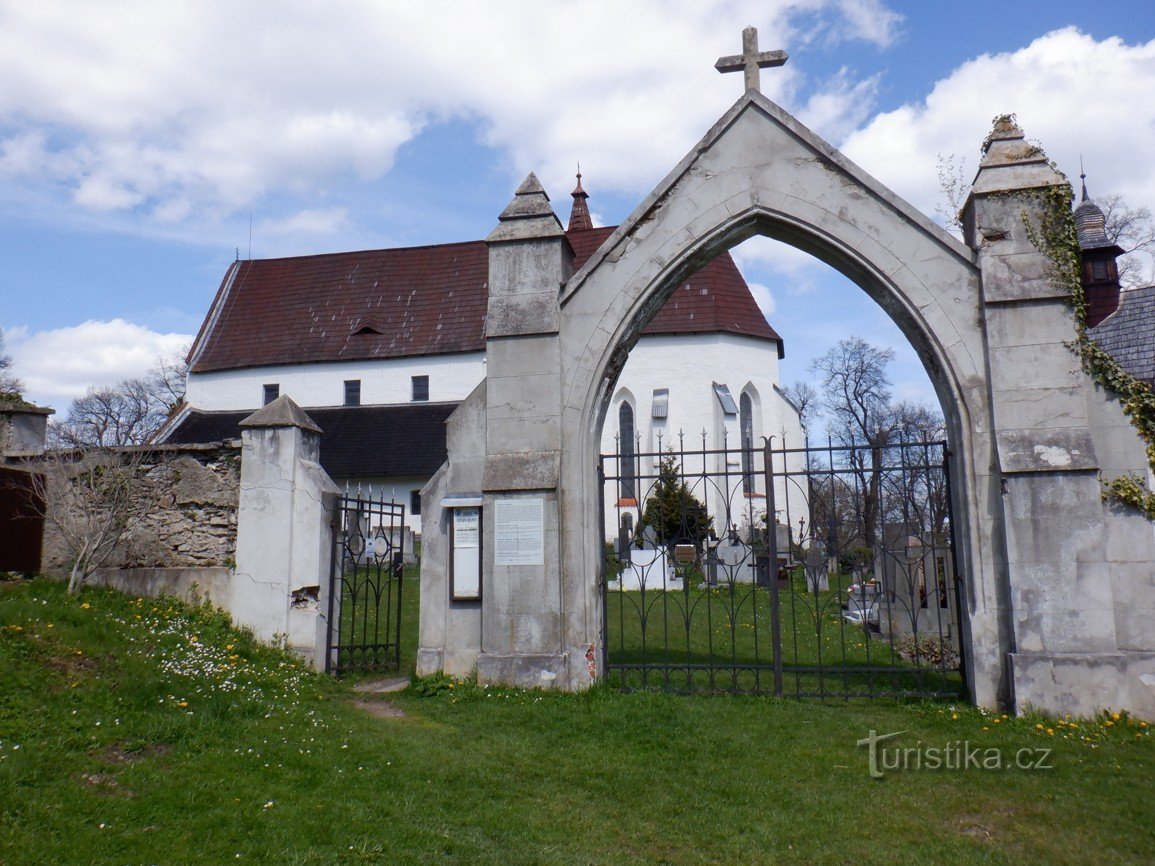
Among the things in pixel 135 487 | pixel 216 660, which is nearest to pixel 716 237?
pixel 216 660

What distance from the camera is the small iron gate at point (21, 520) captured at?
923cm

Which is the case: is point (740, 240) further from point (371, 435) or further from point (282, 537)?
point (371, 435)

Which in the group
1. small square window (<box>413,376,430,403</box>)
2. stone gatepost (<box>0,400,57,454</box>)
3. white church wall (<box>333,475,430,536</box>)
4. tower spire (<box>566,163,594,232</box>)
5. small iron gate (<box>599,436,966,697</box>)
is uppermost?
tower spire (<box>566,163,594,232</box>)

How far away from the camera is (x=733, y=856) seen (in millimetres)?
4680

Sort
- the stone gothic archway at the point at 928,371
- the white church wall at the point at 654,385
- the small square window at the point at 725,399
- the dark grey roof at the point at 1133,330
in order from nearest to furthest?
the stone gothic archway at the point at 928,371 < the dark grey roof at the point at 1133,330 < the small square window at the point at 725,399 < the white church wall at the point at 654,385

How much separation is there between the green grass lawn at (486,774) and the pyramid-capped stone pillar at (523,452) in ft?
1.62

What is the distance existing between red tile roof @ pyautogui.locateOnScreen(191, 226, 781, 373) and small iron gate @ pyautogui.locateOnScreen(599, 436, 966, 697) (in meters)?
15.4

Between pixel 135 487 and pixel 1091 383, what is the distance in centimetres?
986

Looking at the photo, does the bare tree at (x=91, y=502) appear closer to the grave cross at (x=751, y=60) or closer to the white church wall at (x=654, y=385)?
the grave cross at (x=751, y=60)

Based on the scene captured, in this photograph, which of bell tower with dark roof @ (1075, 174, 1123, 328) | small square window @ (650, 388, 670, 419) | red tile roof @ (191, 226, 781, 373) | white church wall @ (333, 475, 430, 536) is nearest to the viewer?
bell tower with dark roof @ (1075, 174, 1123, 328)

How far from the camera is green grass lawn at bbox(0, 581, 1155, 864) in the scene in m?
4.64
